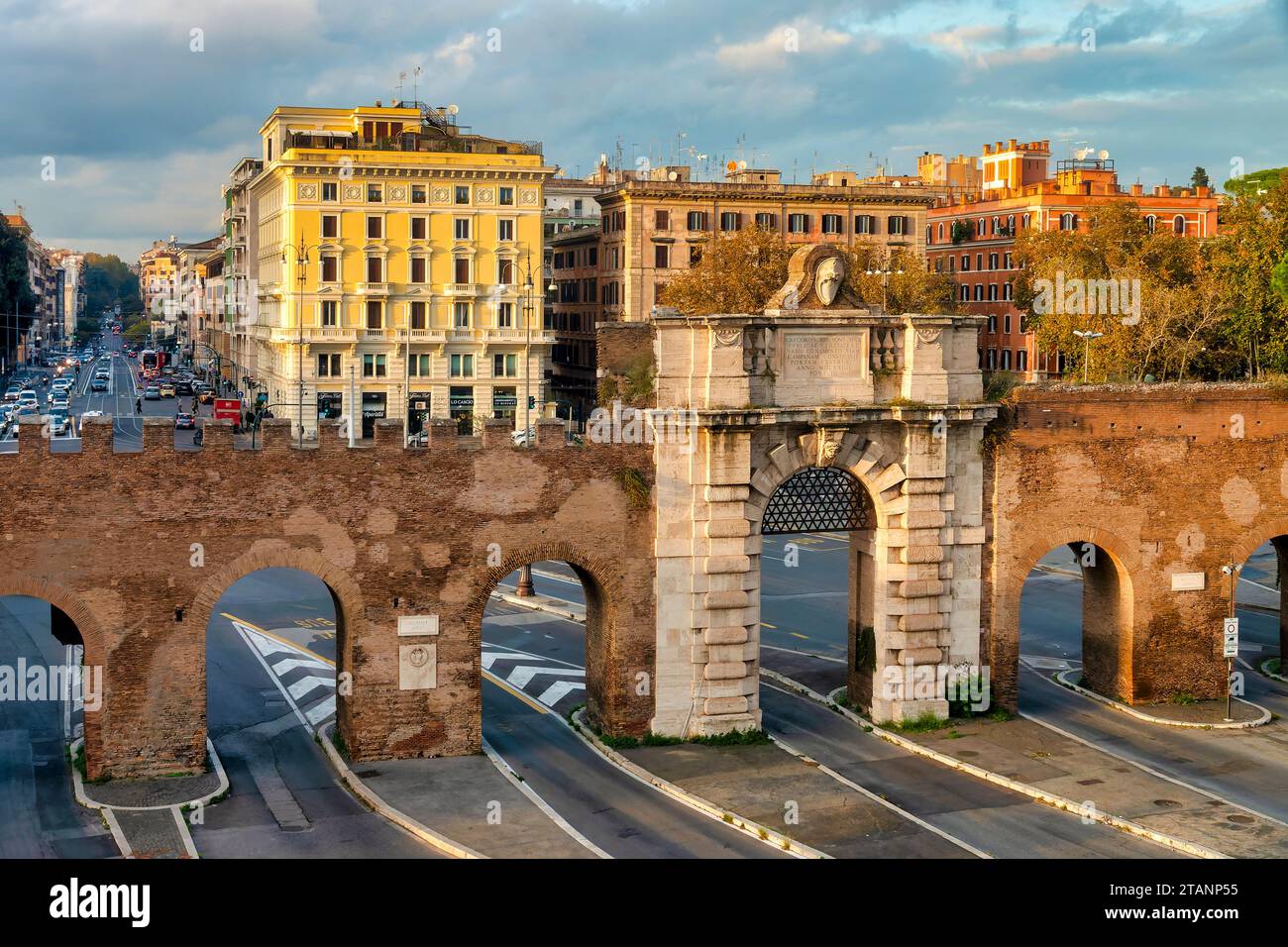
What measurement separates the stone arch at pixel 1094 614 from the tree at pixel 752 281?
125 feet

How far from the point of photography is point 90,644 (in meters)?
32.7

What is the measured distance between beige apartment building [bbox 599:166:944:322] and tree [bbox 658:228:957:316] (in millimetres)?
18364

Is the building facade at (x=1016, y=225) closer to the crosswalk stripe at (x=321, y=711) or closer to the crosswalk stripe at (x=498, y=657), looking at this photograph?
the crosswalk stripe at (x=498, y=657)

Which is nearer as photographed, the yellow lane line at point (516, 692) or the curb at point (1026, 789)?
the curb at point (1026, 789)

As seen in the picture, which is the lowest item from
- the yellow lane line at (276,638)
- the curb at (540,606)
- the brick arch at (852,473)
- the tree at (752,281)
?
the yellow lane line at (276,638)

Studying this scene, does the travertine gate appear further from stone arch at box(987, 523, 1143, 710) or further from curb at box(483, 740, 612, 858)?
stone arch at box(987, 523, 1143, 710)

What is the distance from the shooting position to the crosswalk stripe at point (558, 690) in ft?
133

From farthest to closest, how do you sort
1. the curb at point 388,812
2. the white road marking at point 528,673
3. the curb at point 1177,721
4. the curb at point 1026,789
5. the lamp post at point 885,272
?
the lamp post at point 885,272, the white road marking at point 528,673, the curb at point 1177,721, the curb at point 1026,789, the curb at point 388,812

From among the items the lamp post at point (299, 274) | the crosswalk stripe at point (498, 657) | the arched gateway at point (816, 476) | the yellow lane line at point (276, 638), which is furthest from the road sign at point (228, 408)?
the arched gateway at point (816, 476)

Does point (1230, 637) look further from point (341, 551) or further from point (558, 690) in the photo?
point (341, 551)

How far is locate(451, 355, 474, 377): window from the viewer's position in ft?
325

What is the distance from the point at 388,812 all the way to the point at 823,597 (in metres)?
27.7

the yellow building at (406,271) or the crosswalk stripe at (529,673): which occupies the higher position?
the yellow building at (406,271)

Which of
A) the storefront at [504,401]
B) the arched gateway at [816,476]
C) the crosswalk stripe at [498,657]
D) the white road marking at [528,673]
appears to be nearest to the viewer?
the arched gateway at [816,476]
